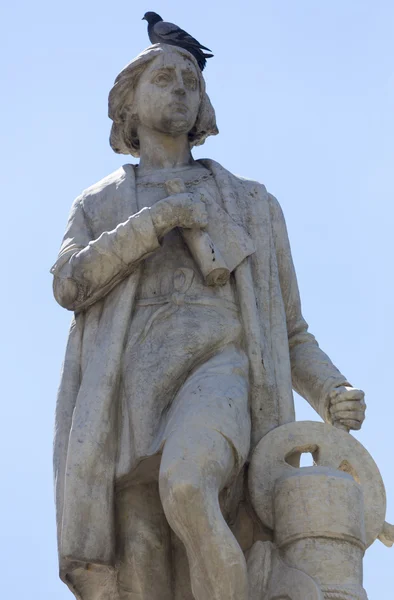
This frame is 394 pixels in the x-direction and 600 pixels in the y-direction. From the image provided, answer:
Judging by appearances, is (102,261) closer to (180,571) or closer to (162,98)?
(162,98)

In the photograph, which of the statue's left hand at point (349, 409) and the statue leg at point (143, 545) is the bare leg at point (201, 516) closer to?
the statue leg at point (143, 545)

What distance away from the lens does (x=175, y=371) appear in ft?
35.2

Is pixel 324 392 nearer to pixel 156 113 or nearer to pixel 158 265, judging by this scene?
pixel 158 265

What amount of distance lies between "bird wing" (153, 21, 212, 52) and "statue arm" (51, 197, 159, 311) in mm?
1657

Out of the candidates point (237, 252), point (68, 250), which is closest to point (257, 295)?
point (237, 252)

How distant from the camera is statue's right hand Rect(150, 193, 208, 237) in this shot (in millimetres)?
10977

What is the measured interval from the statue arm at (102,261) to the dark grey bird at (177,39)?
1.63 meters

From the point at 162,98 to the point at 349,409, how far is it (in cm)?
240

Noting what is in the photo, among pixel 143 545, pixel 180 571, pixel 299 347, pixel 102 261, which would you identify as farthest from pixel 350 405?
pixel 102 261

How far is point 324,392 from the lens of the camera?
444 inches

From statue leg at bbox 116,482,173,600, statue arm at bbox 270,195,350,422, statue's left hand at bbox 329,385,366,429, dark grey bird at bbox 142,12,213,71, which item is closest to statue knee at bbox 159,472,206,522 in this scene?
statue leg at bbox 116,482,173,600

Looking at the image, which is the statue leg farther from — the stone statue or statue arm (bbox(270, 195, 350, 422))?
statue arm (bbox(270, 195, 350, 422))

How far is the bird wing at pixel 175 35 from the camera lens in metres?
12.2

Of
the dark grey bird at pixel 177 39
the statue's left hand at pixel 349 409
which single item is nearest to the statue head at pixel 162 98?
the dark grey bird at pixel 177 39
